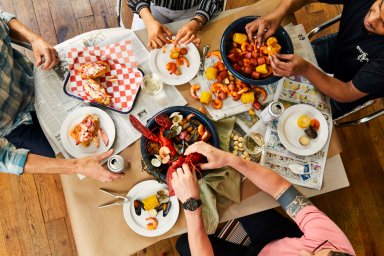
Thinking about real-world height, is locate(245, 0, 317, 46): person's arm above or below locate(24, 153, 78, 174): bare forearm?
above

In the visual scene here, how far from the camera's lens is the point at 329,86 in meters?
1.47

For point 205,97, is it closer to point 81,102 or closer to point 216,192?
point 216,192

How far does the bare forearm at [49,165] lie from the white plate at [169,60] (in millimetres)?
528

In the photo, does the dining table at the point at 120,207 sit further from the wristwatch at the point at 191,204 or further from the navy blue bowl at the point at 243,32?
the navy blue bowl at the point at 243,32

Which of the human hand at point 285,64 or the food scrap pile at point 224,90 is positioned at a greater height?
the human hand at point 285,64

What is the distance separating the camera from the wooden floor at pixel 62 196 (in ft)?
7.06

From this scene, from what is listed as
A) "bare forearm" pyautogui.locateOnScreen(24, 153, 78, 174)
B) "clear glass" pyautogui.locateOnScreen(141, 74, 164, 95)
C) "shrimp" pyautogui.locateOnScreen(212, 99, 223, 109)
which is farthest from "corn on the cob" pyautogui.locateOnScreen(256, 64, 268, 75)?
"bare forearm" pyautogui.locateOnScreen(24, 153, 78, 174)

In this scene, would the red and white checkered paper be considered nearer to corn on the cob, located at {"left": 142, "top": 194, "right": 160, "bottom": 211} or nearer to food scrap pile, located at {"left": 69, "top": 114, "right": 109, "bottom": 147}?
food scrap pile, located at {"left": 69, "top": 114, "right": 109, "bottom": 147}

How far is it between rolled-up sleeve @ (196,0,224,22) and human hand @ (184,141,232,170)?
655mm

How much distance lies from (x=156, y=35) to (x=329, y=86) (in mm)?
809

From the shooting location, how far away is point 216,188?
1.35 m

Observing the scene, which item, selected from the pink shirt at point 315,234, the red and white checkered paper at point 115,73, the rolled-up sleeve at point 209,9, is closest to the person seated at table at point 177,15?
the rolled-up sleeve at point 209,9

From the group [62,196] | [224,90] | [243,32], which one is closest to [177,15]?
[243,32]

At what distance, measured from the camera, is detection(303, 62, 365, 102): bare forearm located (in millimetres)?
1457
